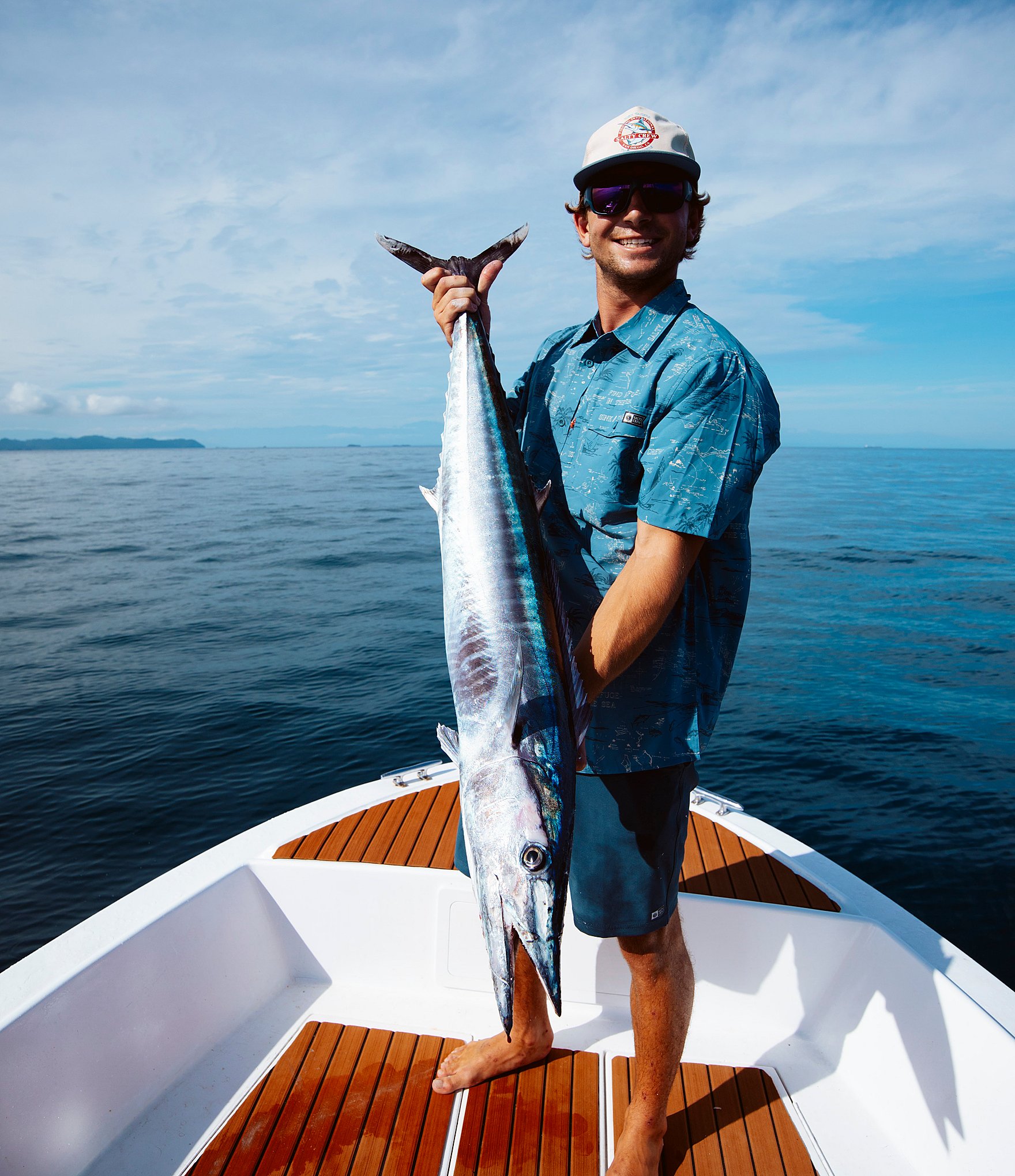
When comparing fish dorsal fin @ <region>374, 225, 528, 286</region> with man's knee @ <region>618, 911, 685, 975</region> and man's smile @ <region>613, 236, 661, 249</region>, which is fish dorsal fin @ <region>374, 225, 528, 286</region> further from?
man's knee @ <region>618, 911, 685, 975</region>

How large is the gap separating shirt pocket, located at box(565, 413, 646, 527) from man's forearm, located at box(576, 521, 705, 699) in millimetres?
166

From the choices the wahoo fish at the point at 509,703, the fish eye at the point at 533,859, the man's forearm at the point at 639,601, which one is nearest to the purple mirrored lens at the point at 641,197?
the wahoo fish at the point at 509,703

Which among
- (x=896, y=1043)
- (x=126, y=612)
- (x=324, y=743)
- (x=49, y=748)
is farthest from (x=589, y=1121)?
(x=126, y=612)

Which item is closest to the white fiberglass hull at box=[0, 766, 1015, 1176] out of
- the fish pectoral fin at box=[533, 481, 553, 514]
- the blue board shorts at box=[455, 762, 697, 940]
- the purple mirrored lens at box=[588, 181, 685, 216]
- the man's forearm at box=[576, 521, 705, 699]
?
the blue board shorts at box=[455, 762, 697, 940]

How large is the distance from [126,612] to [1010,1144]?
51.9 ft

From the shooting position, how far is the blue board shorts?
1986 millimetres

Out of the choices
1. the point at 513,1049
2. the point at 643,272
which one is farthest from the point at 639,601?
the point at 513,1049

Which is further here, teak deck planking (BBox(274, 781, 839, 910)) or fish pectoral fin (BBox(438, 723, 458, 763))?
teak deck planking (BBox(274, 781, 839, 910))

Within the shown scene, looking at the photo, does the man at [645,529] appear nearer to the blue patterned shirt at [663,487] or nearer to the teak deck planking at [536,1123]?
the blue patterned shirt at [663,487]

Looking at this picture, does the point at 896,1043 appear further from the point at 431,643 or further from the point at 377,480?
the point at 377,480

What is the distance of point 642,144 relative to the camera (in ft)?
5.98

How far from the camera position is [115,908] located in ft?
8.86

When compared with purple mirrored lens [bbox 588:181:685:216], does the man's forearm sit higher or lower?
lower

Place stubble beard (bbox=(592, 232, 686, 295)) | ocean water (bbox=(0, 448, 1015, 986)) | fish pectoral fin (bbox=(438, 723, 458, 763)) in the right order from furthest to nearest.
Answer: ocean water (bbox=(0, 448, 1015, 986)) < stubble beard (bbox=(592, 232, 686, 295)) < fish pectoral fin (bbox=(438, 723, 458, 763))
